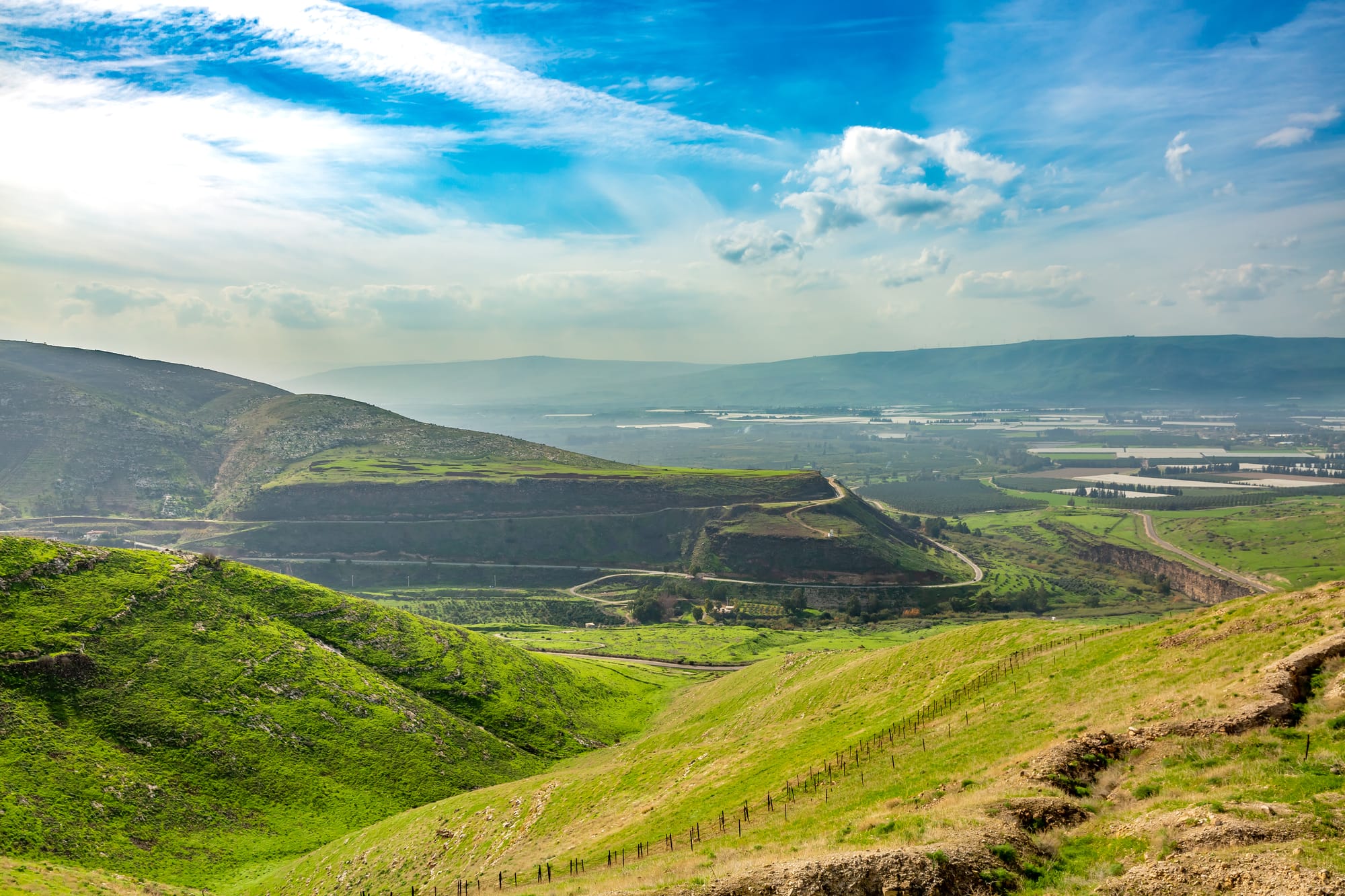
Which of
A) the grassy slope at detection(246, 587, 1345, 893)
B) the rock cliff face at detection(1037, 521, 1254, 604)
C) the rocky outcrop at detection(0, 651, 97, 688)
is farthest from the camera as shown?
the rock cliff face at detection(1037, 521, 1254, 604)

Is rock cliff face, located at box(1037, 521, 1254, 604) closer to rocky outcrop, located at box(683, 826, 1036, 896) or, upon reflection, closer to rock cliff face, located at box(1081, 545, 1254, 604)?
rock cliff face, located at box(1081, 545, 1254, 604)

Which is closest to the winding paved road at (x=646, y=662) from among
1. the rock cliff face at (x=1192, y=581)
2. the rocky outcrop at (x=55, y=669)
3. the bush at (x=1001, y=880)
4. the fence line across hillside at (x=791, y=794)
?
the rocky outcrop at (x=55, y=669)

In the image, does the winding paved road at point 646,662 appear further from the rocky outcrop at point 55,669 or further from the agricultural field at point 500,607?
the rocky outcrop at point 55,669

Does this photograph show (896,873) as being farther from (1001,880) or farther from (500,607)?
(500,607)

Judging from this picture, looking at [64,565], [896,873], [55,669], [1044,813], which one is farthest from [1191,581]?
[64,565]

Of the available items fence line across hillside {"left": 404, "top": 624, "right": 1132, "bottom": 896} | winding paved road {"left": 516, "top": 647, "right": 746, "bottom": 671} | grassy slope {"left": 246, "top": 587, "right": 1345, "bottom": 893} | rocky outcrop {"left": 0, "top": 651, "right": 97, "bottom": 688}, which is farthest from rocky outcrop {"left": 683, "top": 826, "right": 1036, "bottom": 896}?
winding paved road {"left": 516, "top": 647, "right": 746, "bottom": 671}

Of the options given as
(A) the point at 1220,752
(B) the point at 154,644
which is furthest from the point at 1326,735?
(B) the point at 154,644
